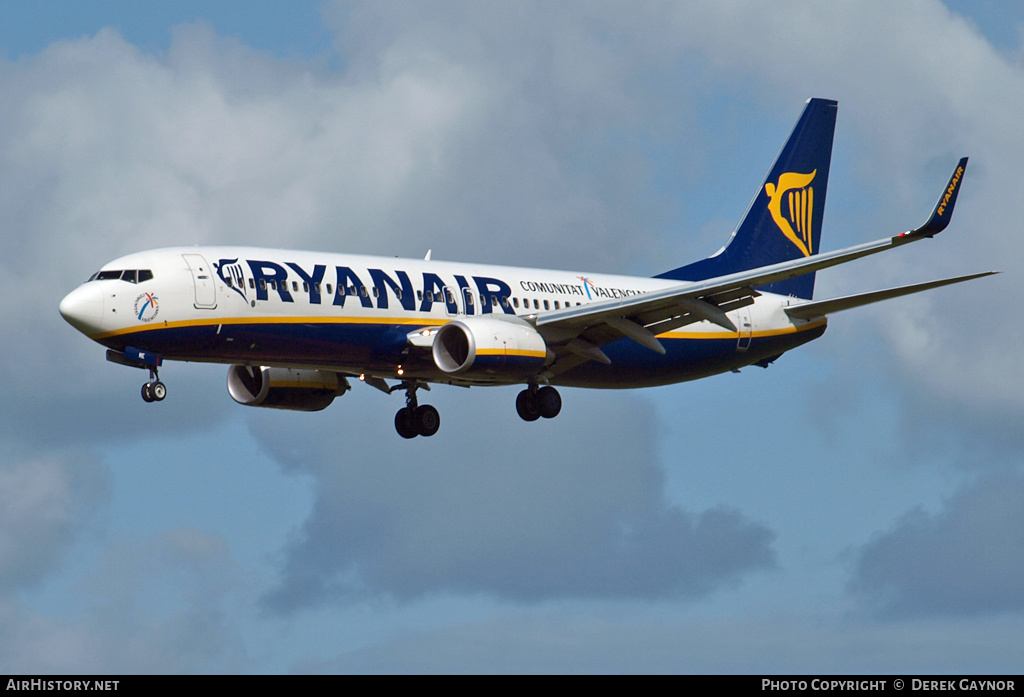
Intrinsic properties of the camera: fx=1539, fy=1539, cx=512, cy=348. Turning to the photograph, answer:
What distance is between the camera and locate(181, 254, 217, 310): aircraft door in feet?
135

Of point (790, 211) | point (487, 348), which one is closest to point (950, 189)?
point (487, 348)

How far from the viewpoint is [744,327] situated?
52.3m

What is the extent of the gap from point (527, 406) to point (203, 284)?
1157 centimetres

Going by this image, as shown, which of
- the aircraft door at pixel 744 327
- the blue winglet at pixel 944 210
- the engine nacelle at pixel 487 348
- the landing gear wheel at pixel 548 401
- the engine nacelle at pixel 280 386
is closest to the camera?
the blue winglet at pixel 944 210

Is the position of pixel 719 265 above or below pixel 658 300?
above

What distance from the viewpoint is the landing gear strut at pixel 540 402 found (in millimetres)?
47781

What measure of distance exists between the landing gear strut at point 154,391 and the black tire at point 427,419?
11.2 meters

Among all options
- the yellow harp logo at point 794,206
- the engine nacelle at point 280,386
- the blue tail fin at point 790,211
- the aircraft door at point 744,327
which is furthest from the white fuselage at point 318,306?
the yellow harp logo at point 794,206

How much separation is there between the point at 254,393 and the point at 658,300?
14.2 meters

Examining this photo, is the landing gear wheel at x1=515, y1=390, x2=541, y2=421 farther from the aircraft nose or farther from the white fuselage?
the aircraft nose

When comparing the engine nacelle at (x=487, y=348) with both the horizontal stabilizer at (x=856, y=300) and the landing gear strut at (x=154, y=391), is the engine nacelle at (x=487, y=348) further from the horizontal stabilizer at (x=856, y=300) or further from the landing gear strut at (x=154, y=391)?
the horizontal stabilizer at (x=856, y=300)

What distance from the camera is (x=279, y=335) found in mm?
42250

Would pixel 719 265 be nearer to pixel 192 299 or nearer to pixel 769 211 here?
pixel 769 211
